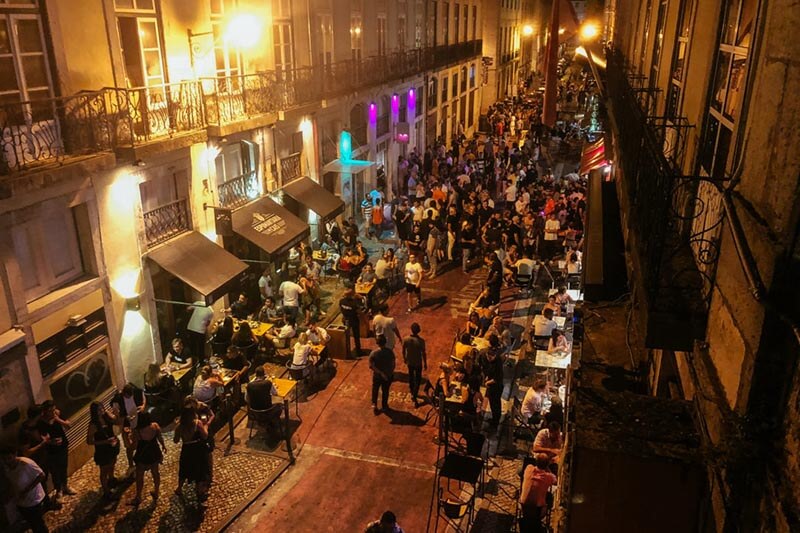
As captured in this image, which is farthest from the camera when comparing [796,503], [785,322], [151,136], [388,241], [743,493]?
[388,241]

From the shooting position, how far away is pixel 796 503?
2.92 metres

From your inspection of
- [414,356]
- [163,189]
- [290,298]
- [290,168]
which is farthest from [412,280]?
[163,189]

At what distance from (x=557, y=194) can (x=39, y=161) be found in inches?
678

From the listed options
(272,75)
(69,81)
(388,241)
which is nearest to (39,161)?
(69,81)

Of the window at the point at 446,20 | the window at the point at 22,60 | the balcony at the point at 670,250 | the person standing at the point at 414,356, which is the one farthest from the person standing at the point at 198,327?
the window at the point at 446,20

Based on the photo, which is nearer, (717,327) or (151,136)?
(717,327)

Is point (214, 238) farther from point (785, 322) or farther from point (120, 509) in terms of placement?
point (785, 322)

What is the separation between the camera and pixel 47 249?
1054 centimetres

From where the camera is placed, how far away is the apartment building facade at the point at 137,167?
390 inches

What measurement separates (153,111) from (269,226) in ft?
15.0

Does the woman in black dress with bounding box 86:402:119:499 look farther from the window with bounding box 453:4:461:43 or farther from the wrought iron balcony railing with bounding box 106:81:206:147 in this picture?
the window with bounding box 453:4:461:43

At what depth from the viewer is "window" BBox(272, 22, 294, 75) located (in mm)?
17500

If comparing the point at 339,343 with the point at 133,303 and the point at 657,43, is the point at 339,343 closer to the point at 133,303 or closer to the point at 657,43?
the point at 133,303

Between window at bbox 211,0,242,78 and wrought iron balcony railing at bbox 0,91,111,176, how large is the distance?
183 inches
